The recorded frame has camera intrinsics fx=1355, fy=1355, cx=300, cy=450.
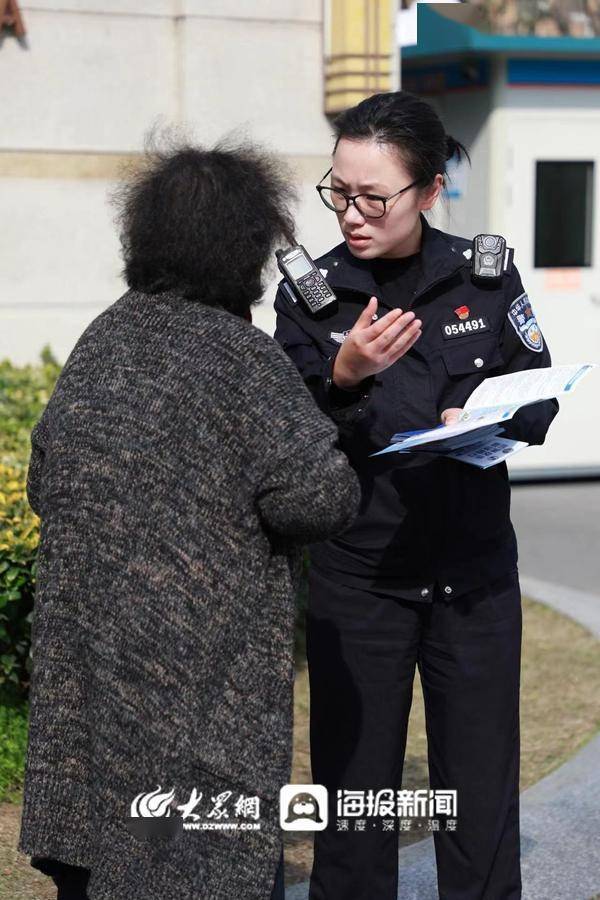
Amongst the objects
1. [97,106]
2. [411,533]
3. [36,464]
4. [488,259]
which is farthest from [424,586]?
[97,106]

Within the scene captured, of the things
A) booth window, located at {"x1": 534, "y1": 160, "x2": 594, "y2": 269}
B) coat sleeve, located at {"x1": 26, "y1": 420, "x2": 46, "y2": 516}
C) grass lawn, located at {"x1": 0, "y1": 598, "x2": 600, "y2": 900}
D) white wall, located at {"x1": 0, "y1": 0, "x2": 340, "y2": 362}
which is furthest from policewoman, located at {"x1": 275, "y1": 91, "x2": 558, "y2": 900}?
booth window, located at {"x1": 534, "y1": 160, "x2": 594, "y2": 269}

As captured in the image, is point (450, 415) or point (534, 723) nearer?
point (450, 415)

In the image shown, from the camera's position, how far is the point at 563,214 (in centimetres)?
828

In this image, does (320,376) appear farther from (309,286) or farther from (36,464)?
(36,464)

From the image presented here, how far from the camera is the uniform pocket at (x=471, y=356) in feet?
8.86

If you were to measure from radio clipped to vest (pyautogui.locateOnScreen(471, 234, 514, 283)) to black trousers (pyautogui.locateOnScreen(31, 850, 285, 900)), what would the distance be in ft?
3.96

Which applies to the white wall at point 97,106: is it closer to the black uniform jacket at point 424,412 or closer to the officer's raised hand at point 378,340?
the black uniform jacket at point 424,412

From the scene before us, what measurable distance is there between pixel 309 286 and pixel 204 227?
50cm

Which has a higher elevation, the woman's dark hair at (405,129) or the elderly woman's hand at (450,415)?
the woman's dark hair at (405,129)

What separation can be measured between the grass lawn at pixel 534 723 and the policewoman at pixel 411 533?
0.93 meters

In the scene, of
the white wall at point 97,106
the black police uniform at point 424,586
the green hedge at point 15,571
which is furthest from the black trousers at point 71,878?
the white wall at point 97,106

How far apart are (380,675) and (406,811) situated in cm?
31

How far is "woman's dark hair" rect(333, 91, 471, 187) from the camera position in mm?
2688

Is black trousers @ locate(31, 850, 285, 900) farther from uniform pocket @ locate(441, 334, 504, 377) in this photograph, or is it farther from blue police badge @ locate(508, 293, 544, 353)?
blue police badge @ locate(508, 293, 544, 353)
